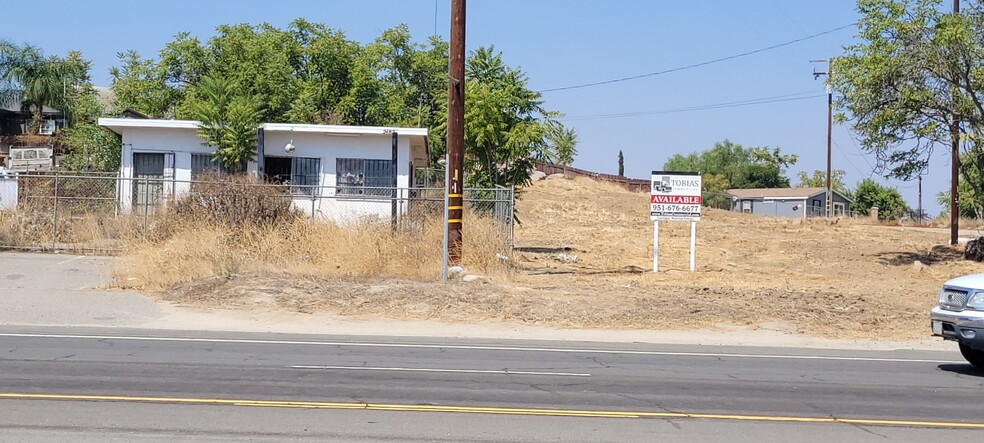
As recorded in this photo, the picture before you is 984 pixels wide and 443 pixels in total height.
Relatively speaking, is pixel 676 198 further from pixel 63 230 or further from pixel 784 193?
pixel 784 193

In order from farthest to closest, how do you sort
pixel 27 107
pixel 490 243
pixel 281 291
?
1. pixel 27 107
2. pixel 490 243
3. pixel 281 291

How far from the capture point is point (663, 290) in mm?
20734

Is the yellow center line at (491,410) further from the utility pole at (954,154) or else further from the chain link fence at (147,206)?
the utility pole at (954,154)

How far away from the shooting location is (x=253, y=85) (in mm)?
47500

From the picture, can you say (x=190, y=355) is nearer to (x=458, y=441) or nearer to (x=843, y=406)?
(x=458, y=441)

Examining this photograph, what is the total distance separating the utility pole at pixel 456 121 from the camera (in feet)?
69.8

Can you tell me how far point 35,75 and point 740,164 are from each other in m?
67.2

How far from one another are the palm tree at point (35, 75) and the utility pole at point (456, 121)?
44565 mm

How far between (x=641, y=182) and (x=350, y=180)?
43.0 metres

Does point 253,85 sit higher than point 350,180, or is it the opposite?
point 253,85

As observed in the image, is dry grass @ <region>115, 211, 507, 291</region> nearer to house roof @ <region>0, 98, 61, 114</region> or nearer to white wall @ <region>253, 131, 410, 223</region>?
white wall @ <region>253, 131, 410, 223</region>

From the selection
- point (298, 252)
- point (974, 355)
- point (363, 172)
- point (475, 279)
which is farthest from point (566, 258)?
point (974, 355)

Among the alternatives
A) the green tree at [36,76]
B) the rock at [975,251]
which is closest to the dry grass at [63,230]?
the rock at [975,251]

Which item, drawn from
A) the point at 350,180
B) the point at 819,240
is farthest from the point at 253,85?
the point at 819,240
